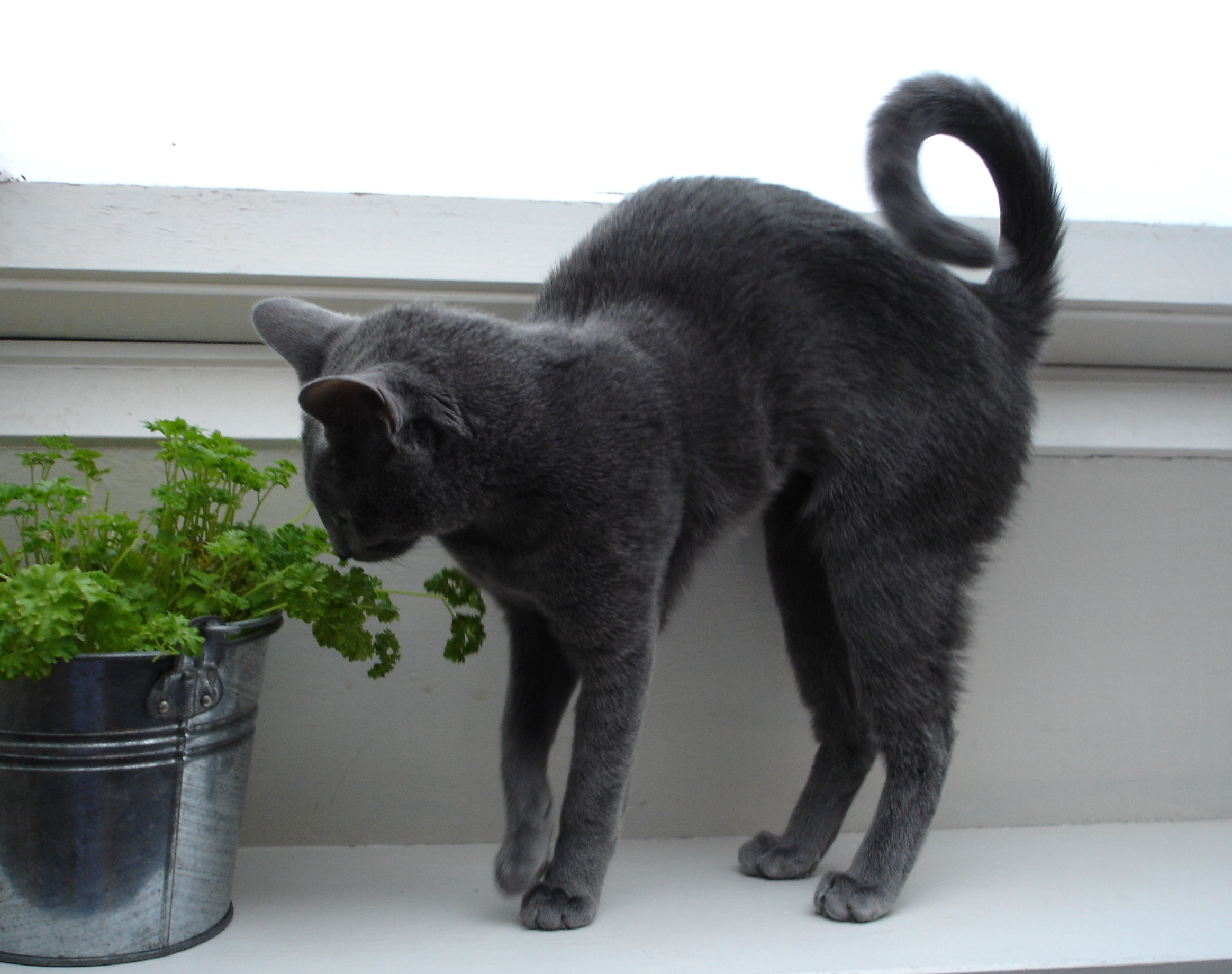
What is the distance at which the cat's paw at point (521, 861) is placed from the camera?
2.53ft

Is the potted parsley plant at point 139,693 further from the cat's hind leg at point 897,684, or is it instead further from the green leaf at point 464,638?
the cat's hind leg at point 897,684

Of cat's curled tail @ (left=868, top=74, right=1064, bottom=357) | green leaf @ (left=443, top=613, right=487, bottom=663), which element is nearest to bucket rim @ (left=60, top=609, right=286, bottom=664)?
green leaf @ (left=443, top=613, right=487, bottom=663)

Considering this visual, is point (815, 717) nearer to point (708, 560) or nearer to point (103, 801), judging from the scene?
point (708, 560)

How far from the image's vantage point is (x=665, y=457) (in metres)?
0.75

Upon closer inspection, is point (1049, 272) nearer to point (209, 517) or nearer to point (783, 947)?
point (783, 947)

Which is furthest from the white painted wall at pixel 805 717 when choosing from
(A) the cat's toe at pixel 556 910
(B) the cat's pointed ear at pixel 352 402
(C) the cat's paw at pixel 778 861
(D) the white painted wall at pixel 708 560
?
(B) the cat's pointed ear at pixel 352 402

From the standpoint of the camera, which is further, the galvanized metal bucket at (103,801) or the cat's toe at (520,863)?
the cat's toe at (520,863)

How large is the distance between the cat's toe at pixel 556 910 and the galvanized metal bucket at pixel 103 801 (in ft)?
0.80

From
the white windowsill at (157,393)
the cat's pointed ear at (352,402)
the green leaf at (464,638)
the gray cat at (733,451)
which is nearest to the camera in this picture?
the cat's pointed ear at (352,402)

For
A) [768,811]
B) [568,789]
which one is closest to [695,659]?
[768,811]

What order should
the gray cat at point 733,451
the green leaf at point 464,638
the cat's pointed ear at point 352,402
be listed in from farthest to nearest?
1. the green leaf at point 464,638
2. the gray cat at point 733,451
3. the cat's pointed ear at point 352,402

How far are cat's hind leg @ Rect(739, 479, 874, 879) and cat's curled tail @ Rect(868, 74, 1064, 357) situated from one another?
0.23 meters

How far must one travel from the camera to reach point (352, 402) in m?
0.63

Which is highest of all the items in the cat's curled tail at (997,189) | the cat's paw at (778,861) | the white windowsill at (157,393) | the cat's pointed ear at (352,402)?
the cat's curled tail at (997,189)
